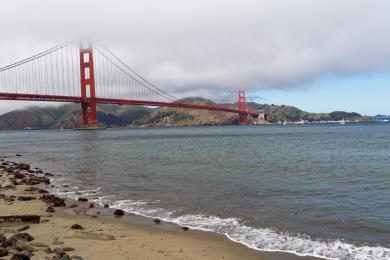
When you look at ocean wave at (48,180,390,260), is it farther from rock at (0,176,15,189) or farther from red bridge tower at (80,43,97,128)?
red bridge tower at (80,43,97,128)

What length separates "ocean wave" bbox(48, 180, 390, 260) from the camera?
836 cm

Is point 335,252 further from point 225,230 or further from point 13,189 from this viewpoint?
point 13,189

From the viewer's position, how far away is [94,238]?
9023 millimetres

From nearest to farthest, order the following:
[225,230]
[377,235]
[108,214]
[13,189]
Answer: [377,235], [225,230], [108,214], [13,189]

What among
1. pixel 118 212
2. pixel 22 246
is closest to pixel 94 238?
pixel 22 246

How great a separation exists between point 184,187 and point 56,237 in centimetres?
859

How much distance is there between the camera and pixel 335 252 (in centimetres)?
845

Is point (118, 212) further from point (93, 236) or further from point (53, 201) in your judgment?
point (93, 236)

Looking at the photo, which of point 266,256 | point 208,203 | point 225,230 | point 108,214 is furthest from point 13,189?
point 266,256

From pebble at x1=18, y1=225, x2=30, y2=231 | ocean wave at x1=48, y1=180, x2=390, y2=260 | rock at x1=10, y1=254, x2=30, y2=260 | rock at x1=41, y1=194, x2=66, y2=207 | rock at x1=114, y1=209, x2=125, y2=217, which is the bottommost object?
ocean wave at x1=48, y1=180, x2=390, y2=260

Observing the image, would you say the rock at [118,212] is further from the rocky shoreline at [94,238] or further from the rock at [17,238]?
the rock at [17,238]

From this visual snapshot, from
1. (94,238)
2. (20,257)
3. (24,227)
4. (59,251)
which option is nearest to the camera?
(20,257)

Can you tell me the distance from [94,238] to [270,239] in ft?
12.8

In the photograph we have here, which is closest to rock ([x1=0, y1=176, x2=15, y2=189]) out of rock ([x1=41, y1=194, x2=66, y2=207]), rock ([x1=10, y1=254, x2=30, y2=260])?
rock ([x1=41, y1=194, x2=66, y2=207])
